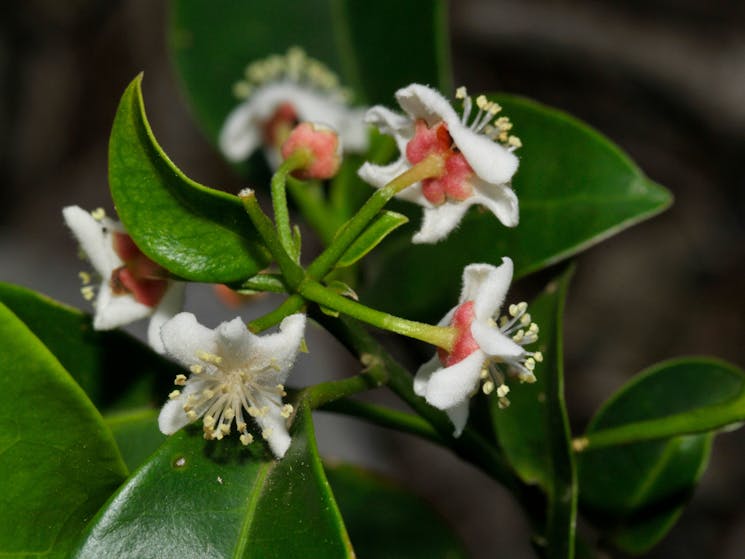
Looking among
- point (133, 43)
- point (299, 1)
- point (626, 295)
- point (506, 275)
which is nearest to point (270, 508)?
point (506, 275)

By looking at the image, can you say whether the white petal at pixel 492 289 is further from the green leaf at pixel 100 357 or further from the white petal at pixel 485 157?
the green leaf at pixel 100 357

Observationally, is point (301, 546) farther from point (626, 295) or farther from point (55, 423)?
point (626, 295)

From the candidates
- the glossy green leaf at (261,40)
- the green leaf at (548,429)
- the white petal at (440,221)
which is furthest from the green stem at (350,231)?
the glossy green leaf at (261,40)

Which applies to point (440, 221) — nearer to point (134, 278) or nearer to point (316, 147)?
point (316, 147)

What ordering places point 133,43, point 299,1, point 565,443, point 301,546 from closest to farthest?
1. point 301,546
2. point 565,443
3. point 299,1
4. point 133,43

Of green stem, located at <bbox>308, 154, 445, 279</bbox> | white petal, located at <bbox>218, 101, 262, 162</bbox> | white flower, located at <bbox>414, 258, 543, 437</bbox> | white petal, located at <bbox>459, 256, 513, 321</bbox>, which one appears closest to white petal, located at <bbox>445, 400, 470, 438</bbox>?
white flower, located at <bbox>414, 258, 543, 437</bbox>

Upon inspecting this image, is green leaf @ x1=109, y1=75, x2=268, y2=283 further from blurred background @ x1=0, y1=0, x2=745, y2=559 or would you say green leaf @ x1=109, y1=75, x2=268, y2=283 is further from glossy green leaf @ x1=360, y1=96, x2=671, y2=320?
blurred background @ x1=0, y1=0, x2=745, y2=559

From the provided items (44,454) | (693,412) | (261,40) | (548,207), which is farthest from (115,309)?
(261,40)
